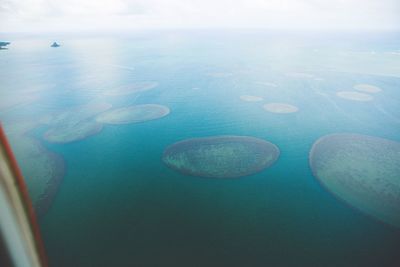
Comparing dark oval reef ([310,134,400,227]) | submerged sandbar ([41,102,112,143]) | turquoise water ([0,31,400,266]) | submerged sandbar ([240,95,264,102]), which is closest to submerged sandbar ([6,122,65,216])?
turquoise water ([0,31,400,266])

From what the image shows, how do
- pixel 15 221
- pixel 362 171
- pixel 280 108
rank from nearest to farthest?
pixel 15 221
pixel 362 171
pixel 280 108

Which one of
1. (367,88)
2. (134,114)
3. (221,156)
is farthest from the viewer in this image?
(367,88)

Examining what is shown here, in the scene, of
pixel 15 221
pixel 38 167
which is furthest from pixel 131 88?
pixel 15 221

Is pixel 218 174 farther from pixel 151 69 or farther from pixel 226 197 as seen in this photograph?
pixel 151 69

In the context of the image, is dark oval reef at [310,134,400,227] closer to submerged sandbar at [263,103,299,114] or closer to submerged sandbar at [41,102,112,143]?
submerged sandbar at [263,103,299,114]

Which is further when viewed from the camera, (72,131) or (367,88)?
(367,88)

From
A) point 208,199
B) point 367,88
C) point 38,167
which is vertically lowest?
point 208,199

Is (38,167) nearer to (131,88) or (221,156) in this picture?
(221,156)
